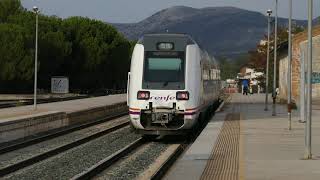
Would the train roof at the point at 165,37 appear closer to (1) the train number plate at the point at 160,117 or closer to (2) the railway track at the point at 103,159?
(1) the train number plate at the point at 160,117

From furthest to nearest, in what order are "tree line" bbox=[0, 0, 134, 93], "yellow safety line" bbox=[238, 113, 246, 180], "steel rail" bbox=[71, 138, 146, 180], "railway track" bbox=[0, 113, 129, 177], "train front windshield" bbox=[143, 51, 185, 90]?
"tree line" bbox=[0, 0, 134, 93]
"train front windshield" bbox=[143, 51, 185, 90]
"railway track" bbox=[0, 113, 129, 177]
"steel rail" bbox=[71, 138, 146, 180]
"yellow safety line" bbox=[238, 113, 246, 180]

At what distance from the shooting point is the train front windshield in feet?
66.3

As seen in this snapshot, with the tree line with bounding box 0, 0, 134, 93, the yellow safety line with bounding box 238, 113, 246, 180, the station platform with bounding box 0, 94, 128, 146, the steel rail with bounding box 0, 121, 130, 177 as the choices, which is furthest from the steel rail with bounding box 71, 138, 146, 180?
the tree line with bounding box 0, 0, 134, 93

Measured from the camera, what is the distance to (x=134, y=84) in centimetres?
2028

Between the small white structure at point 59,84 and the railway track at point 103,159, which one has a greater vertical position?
the small white structure at point 59,84

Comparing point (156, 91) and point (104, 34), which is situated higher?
point (104, 34)

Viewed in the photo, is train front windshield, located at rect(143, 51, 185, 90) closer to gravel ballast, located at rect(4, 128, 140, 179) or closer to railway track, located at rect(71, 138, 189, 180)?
railway track, located at rect(71, 138, 189, 180)

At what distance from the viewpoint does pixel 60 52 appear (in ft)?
234

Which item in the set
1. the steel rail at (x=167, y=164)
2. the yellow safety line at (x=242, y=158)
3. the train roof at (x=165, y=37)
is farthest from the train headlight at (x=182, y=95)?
the yellow safety line at (x=242, y=158)

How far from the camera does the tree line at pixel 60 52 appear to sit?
210 ft

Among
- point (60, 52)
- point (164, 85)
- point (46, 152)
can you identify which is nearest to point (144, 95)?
point (164, 85)

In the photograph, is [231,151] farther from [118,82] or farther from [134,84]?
[118,82]

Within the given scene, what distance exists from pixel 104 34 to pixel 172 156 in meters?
68.3

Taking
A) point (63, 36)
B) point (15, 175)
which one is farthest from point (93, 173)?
point (63, 36)
